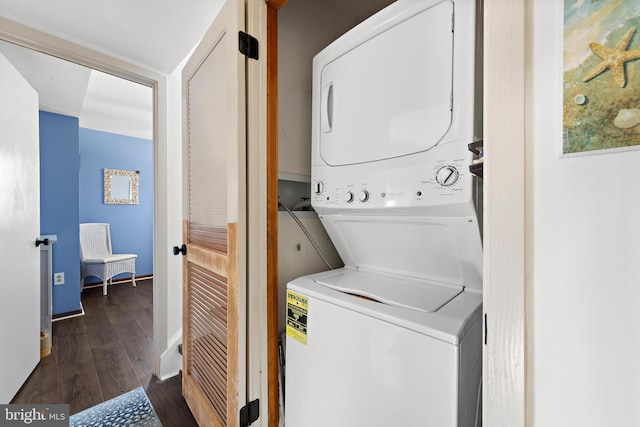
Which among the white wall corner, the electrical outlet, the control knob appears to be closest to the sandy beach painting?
the control knob

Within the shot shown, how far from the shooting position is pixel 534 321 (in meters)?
0.41

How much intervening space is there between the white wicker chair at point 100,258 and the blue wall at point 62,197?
66 cm

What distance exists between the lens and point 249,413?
113 centimetres

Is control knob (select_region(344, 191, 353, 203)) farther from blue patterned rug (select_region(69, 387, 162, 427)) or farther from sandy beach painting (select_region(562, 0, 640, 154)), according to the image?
blue patterned rug (select_region(69, 387, 162, 427))

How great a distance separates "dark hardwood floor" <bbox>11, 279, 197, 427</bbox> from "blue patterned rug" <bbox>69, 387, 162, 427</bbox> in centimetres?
4

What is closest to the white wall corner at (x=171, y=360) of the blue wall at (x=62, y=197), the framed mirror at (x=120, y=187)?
the blue wall at (x=62, y=197)

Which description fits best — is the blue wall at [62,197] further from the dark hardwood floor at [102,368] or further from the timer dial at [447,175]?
the timer dial at [447,175]

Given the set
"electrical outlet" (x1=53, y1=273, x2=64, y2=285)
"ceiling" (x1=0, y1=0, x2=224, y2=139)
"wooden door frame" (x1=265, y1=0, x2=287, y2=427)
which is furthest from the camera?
"electrical outlet" (x1=53, y1=273, x2=64, y2=285)

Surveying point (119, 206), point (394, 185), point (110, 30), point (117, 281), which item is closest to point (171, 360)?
point (394, 185)

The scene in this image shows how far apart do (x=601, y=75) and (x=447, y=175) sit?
1.48 ft

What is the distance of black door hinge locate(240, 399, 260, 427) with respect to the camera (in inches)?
43.4

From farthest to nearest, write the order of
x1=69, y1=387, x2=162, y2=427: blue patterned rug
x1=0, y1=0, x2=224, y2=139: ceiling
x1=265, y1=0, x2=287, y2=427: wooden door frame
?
x1=69, y1=387, x2=162, y2=427: blue patterned rug → x1=0, y1=0, x2=224, y2=139: ceiling → x1=265, y1=0, x2=287, y2=427: wooden door frame

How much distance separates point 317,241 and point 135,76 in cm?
171

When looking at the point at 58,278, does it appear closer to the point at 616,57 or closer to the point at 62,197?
the point at 62,197
